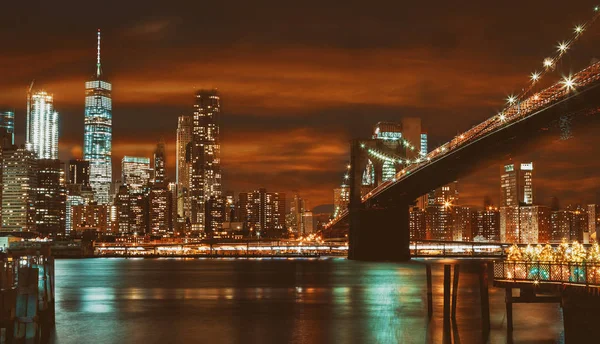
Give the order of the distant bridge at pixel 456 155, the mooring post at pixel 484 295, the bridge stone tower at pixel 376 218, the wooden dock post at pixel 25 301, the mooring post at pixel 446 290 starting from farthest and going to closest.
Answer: the bridge stone tower at pixel 376 218
the distant bridge at pixel 456 155
the mooring post at pixel 446 290
the mooring post at pixel 484 295
the wooden dock post at pixel 25 301

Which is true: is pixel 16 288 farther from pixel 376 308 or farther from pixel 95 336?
pixel 376 308

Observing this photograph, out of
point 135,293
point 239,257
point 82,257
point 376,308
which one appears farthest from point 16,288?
point 82,257

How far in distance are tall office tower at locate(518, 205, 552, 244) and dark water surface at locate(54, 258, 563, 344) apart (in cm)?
9649

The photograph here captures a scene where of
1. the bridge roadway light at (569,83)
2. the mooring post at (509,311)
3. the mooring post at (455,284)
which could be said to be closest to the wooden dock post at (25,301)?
the mooring post at (455,284)

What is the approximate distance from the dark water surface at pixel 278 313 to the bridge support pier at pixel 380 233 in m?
21.6

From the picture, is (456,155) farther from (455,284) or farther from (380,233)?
(455,284)

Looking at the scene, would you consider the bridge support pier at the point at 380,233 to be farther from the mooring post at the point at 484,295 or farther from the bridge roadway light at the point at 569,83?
the mooring post at the point at 484,295

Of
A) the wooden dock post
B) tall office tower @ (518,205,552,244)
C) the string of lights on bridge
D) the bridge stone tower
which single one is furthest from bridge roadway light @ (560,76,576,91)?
tall office tower @ (518,205,552,244)

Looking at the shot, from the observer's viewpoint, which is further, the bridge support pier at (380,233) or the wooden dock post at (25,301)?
the bridge support pier at (380,233)

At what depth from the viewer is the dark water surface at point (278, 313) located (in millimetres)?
31453

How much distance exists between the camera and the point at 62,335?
31953mm

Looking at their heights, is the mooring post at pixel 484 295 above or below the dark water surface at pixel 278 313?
above

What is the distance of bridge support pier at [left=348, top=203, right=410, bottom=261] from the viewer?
85.9 metres

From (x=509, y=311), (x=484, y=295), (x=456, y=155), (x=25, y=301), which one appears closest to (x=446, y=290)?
(x=484, y=295)
